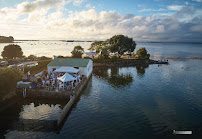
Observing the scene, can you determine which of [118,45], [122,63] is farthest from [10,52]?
[118,45]

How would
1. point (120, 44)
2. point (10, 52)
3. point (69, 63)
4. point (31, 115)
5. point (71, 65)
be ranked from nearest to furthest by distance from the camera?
point (31, 115) < point (71, 65) < point (69, 63) < point (10, 52) < point (120, 44)

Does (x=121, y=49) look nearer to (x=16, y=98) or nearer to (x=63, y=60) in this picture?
(x=63, y=60)

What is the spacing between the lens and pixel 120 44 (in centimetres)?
7812

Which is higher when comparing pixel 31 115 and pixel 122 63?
pixel 122 63

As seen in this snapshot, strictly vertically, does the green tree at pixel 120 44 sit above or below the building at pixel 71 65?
above

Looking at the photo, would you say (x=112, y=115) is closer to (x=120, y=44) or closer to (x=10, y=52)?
(x=10, y=52)

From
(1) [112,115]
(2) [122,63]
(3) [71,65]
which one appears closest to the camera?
(1) [112,115]

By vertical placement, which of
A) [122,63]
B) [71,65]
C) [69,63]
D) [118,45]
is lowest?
[71,65]

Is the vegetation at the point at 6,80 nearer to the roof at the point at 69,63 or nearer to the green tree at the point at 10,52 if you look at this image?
the roof at the point at 69,63

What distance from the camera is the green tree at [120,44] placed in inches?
3066

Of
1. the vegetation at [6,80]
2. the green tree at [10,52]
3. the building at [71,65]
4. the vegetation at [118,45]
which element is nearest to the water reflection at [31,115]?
the vegetation at [6,80]

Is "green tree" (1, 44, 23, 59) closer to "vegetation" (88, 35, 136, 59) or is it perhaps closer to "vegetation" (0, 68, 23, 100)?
"vegetation" (88, 35, 136, 59)

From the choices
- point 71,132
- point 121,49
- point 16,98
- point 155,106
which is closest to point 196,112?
point 155,106

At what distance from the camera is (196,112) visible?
21.9m
